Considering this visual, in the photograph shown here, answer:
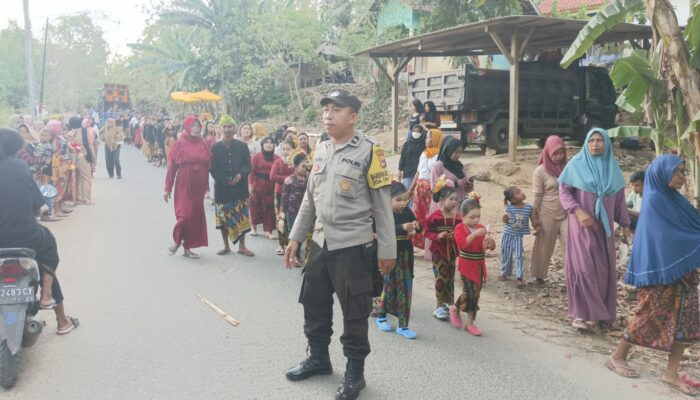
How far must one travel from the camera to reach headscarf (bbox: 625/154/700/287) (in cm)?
421

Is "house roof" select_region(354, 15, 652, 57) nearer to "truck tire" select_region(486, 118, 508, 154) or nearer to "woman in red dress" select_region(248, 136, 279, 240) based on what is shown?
"truck tire" select_region(486, 118, 508, 154)

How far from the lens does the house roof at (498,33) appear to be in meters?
11.7

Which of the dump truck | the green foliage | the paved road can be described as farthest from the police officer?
the dump truck

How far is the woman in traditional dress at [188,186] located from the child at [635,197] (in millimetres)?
5263

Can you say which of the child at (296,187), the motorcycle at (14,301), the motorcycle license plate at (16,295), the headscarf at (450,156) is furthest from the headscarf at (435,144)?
the motorcycle license plate at (16,295)

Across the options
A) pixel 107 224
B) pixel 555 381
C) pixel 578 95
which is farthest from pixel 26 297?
pixel 578 95

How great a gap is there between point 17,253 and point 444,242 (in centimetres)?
345

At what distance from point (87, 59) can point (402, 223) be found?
253 feet

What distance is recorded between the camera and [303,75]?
39906 millimetres

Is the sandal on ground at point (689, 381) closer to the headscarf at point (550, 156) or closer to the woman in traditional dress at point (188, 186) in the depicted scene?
the headscarf at point (550, 156)

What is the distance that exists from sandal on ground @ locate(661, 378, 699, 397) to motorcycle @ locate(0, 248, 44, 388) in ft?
14.9

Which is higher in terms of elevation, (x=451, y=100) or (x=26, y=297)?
(x=451, y=100)

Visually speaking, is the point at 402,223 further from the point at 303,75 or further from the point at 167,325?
the point at 303,75

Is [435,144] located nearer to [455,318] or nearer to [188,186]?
[455,318]
